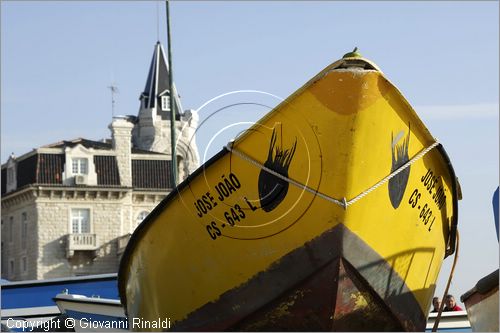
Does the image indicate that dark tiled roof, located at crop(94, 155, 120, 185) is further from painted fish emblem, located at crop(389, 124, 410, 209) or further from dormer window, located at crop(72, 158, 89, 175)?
painted fish emblem, located at crop(389, 124, 410, 209)

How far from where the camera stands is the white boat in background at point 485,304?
42.5ft

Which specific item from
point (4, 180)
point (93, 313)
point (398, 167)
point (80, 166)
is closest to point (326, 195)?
point (398, 167)

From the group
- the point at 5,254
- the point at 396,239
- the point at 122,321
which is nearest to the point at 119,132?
the point at 5,254

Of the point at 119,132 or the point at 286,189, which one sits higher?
the point at 119,132

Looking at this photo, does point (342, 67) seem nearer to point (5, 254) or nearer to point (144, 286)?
point (144, 286)

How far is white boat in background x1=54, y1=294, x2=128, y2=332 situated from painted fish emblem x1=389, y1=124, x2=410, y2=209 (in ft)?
18.0

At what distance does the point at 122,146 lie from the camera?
80.1m

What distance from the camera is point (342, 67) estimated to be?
1200 centimetres

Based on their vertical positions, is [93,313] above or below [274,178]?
below

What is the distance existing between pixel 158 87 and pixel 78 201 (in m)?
14.3

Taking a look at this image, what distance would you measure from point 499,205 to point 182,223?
3213 mm

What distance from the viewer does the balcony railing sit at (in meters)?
77.5

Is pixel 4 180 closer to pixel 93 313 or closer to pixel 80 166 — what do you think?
pixel 80 166

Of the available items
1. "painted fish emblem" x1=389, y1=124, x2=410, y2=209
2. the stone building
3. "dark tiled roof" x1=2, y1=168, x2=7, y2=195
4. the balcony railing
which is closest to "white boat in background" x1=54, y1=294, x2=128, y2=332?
"painted fish emblem" x1=389, y1=124, x2=410, y2=209
